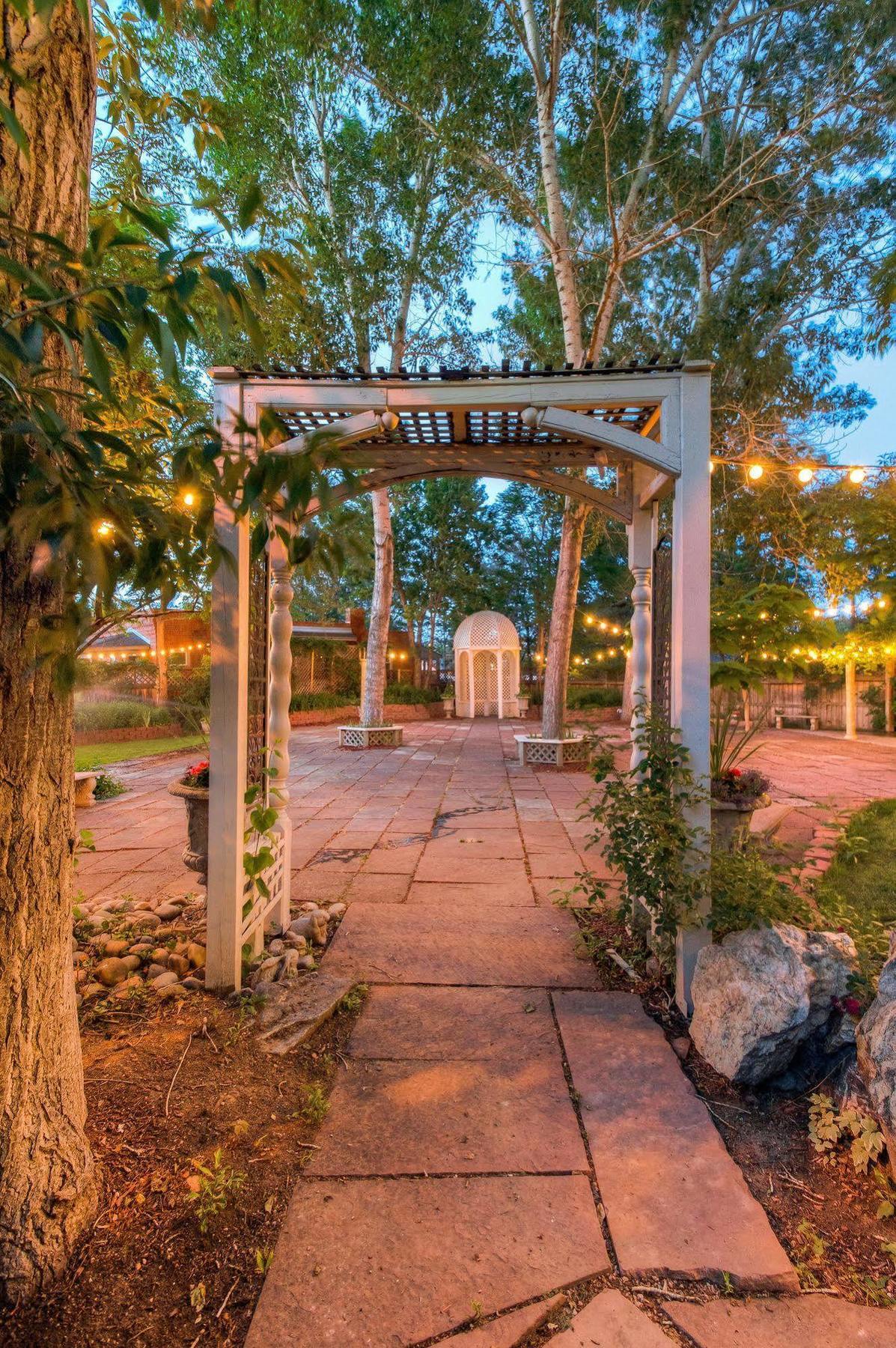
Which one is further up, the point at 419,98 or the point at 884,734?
the point at 419,98

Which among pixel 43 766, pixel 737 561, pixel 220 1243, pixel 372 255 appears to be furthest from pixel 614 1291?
pixel 737 561

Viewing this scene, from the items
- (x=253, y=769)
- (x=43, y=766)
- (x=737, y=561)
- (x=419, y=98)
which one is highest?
(x=419, y=98)

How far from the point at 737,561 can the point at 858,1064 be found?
1374 cm

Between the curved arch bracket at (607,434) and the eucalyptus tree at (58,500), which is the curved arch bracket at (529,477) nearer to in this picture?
the curved arch bracket at (607,434)

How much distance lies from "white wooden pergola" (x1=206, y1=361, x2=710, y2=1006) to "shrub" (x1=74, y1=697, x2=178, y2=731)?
865cm

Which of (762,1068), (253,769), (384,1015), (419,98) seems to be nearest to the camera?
(762,1068)

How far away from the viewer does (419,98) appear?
23.6 feet

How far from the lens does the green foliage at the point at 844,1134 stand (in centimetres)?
160

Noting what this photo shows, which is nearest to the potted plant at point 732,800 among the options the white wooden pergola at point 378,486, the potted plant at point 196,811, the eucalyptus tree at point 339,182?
the white wooden pergola at point 378,486

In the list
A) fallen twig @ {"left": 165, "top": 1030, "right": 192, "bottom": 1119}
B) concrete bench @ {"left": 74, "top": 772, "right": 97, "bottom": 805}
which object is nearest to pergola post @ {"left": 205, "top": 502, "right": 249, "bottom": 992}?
fallen twig @ {"left": 165, "top": 1030, "right": 192, "bottom": 1119}

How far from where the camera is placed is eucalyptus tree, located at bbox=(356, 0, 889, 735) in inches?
235

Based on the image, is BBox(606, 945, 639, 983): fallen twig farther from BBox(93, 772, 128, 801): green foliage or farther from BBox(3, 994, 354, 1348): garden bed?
BBox(93, 772, 128, 801): green foliage

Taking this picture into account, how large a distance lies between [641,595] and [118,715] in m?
9.81

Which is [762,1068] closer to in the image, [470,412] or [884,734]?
[470,412]
